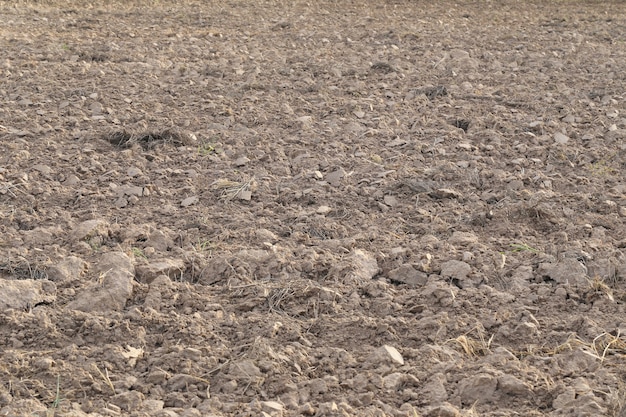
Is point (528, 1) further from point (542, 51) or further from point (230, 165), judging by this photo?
point (230, 165)

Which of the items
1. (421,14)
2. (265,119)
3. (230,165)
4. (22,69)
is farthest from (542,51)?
(22,69)

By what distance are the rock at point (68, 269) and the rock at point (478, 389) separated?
140cm

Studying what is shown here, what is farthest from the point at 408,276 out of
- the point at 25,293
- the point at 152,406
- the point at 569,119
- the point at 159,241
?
the point at 569,119

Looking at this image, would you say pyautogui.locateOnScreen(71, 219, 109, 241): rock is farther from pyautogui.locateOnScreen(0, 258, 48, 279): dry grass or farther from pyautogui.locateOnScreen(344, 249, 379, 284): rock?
pyautogui.locateOnScreen(344, 249, 379, 284): rock

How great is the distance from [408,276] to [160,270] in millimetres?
882

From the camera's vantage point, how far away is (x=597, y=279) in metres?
2.92

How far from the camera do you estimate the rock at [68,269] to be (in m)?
2.93

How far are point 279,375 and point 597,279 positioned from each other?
1.21m

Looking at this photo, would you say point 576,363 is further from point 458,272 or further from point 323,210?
point 323,210

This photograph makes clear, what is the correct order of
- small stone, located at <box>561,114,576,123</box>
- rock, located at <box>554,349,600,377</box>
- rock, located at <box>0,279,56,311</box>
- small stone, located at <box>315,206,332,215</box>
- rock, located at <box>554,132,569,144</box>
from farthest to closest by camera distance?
small stone, located at <box>561,114,576,123</box> → rock, located at <box>554,132,569,144</box> → small stone, located at <box>315,206,332,215</box> → rock, located at <box>0,279,56,311</box> → rock, located at <box>554,349,600,377</box>

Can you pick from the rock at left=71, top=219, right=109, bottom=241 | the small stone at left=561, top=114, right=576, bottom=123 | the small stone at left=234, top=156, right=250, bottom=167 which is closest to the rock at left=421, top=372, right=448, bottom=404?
the rock at left=71, top=219, right=109, bottom=241

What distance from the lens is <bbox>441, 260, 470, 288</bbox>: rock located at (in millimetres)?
2963

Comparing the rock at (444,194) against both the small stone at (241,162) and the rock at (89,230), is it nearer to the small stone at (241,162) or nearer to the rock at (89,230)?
the small stone at (241,162)

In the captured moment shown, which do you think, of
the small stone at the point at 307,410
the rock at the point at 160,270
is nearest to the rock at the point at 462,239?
the rock at the point at 160,270
